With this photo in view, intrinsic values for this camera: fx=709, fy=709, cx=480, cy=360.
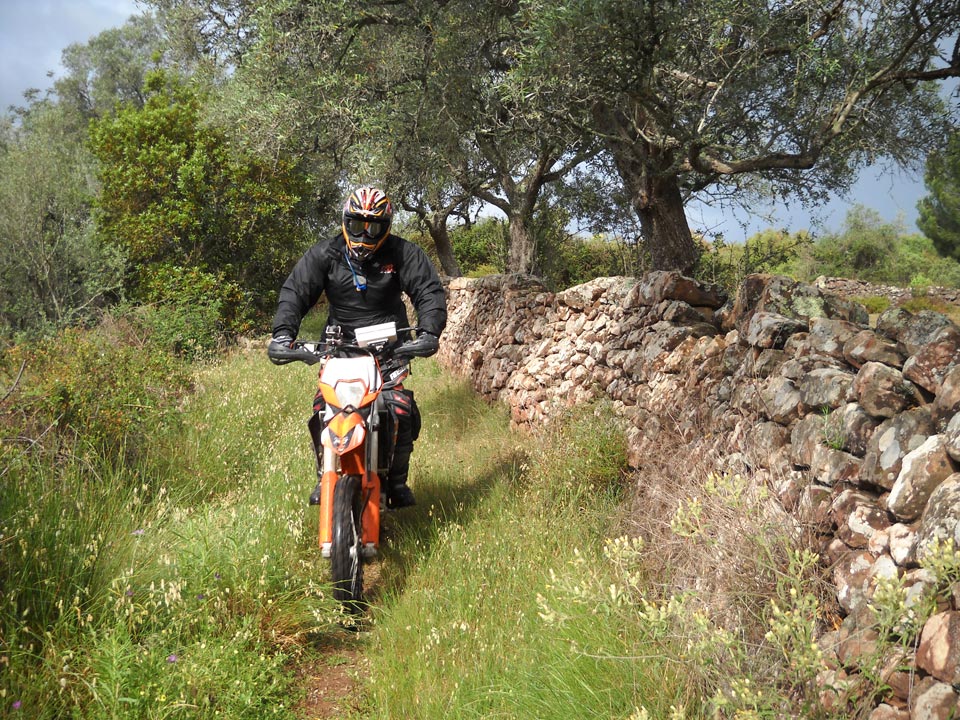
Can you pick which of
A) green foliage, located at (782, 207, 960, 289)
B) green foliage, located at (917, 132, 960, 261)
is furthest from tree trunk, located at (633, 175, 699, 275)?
green foliage, located at (917, 132, 960, 261)

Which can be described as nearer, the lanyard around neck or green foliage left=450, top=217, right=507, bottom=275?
the lanyard around neck

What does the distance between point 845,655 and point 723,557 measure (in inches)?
26.7

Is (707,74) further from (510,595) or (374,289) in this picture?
(510,595)

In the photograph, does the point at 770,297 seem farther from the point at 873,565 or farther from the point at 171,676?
the point at 171,676

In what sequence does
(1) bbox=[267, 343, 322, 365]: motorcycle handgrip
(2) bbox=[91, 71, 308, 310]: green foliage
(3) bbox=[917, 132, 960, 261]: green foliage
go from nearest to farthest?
(1) bbox=[267, 343, 322, 365]: motorcycle handgrip, (2) bbox=[91, 71, 308, 310]: green foliage, (3) bbox=[917, 132, 960, 261]: green foliage

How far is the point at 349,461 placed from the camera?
4.22m

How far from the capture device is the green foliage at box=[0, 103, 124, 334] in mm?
14627

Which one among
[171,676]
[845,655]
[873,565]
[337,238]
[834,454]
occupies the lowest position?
[171,676]

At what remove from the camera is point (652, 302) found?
5926mm

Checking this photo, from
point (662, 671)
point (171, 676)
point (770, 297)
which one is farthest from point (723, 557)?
point (171, 676)

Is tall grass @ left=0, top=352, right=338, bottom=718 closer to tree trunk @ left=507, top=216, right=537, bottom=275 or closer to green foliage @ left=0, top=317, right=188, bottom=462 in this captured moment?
green foliage @ left=0, top=317, right=188, bottom=462

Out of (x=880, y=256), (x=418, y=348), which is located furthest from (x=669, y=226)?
(x=880, y=256)

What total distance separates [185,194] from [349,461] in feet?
44.4

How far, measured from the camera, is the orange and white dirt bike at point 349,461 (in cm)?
410
